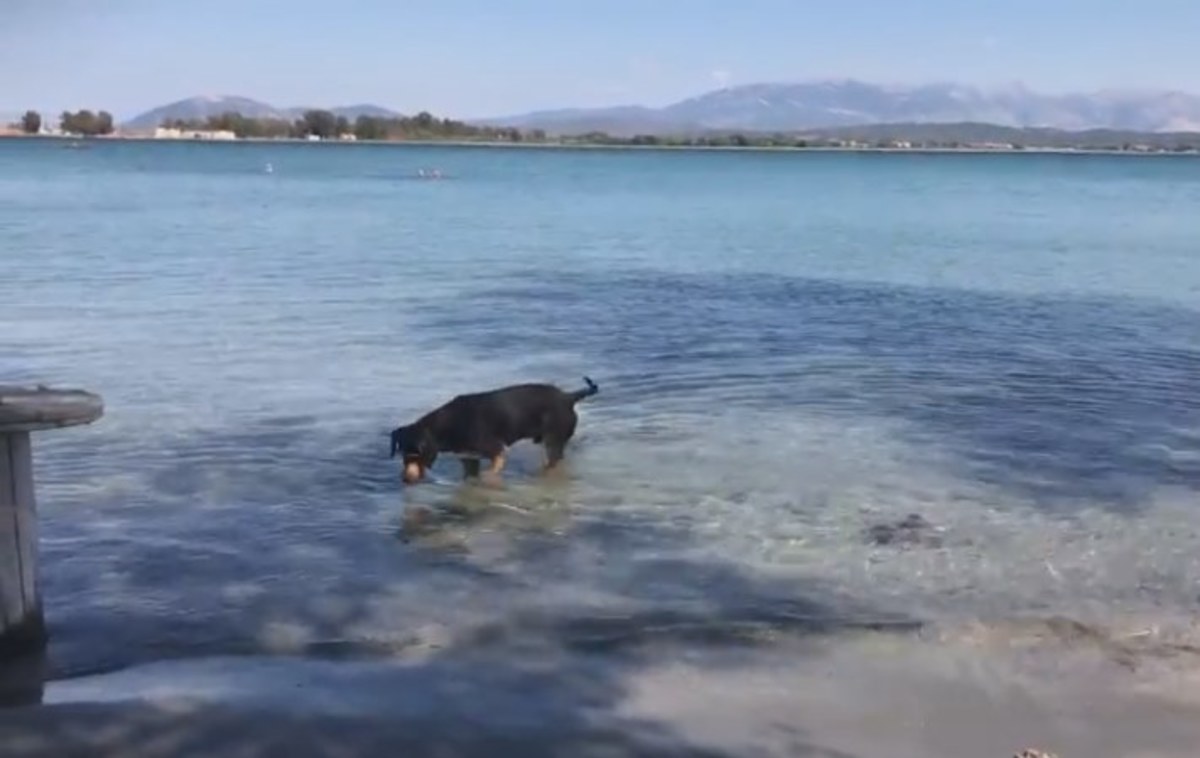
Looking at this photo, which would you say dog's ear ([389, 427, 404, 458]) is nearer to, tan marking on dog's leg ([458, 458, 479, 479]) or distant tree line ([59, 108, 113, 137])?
tan marking on dog's leg ([458, 458, 479, 479])

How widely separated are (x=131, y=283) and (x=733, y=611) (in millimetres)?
19763

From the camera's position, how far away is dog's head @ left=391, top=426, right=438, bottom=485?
→ 10.9m

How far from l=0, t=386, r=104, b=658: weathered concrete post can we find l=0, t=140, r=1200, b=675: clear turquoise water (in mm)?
328

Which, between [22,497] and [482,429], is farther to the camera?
[482,429]

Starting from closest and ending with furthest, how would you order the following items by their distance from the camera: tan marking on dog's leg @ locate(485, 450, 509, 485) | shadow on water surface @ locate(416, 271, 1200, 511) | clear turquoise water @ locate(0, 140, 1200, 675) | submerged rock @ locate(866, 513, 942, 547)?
clear turquoise water @ locate(0, 140, 1200, 675) < submerged rock @ locate(866, 513, 942, 547) < tan marking on dog's leg @ locate(485, 450, 509, 485) < shadow on water surface @ locate(416, 271, 1200, 511)

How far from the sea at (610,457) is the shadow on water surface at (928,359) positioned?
8 centimetres

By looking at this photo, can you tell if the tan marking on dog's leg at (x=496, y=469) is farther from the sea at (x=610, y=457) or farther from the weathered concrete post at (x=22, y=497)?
the weathered concrete post at (x=22, y=497)

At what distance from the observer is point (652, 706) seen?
22.3 feet

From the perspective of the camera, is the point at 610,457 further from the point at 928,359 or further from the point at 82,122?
the point at 82,122

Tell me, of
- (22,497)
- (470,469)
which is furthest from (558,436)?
(22,497)

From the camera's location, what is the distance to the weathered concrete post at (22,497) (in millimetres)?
6590

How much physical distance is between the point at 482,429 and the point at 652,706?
14.6 ft

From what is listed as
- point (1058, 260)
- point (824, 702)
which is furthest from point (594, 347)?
point (1058, 260)

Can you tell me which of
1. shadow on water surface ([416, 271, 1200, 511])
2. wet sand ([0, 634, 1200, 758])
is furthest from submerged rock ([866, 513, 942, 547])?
wet sand ([0, 634, 1200, 758])
